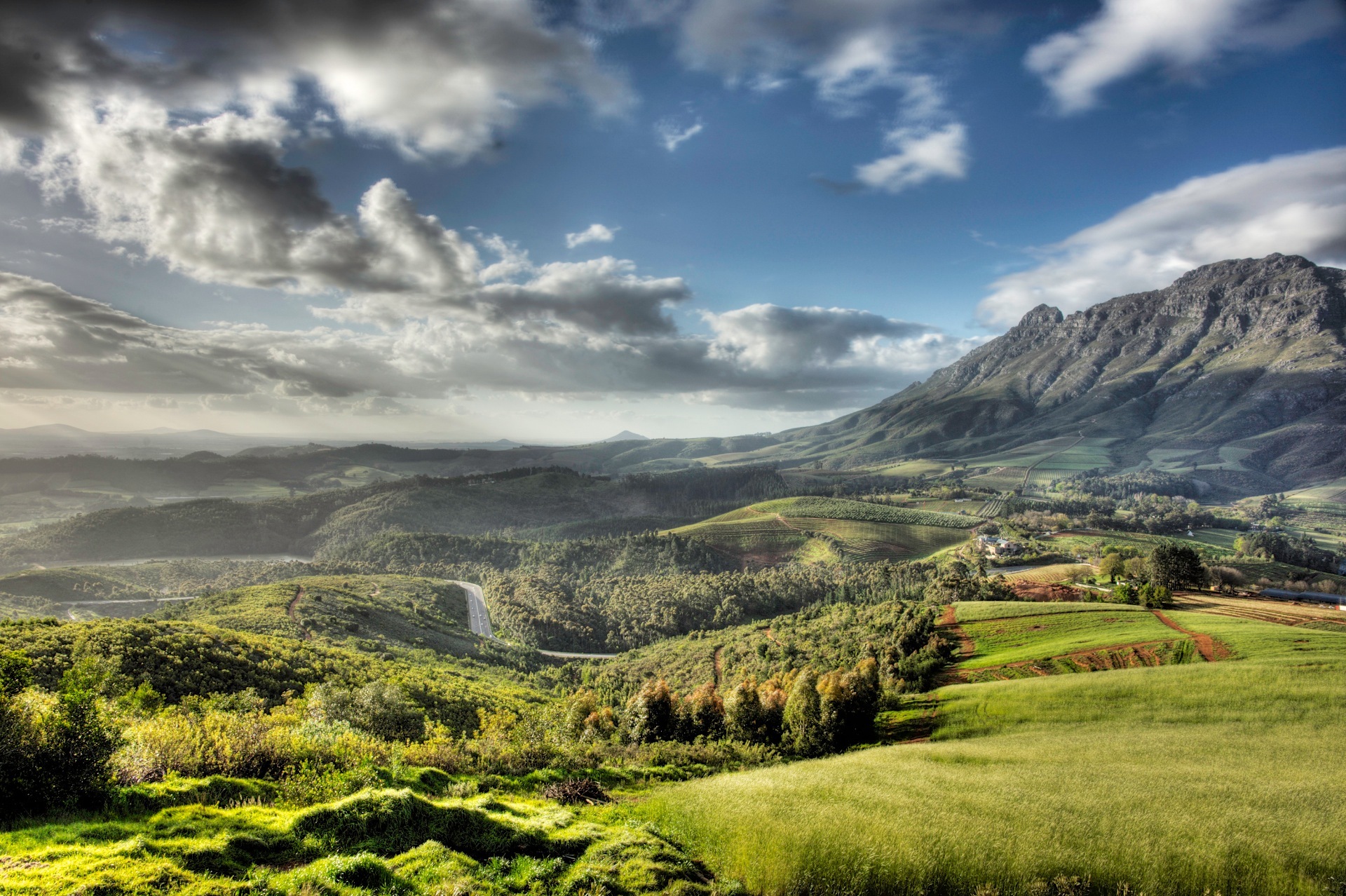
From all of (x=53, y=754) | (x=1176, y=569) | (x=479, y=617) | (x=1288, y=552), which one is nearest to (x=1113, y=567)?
(x=1176, y=569)

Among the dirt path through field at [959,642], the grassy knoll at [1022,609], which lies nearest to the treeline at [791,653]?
the dirt path through field at [959,642]

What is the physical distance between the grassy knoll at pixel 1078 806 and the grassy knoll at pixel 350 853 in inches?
170

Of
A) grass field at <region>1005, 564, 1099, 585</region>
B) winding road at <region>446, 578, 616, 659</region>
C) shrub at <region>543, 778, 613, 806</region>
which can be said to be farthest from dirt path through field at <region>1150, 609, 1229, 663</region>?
winding road at <region>446, 578, 616, 659</region>

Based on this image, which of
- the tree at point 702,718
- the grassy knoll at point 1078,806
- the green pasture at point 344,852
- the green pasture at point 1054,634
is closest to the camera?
the green pasture at point 344,852

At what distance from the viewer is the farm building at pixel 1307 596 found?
3905 inches

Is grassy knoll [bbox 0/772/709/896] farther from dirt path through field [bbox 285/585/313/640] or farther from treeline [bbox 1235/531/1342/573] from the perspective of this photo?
treeline [bbox 1235/531/1342/573]

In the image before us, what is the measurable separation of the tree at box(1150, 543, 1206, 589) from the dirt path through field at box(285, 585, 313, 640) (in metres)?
144

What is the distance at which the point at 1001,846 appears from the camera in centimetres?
1992

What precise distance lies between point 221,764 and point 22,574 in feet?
825

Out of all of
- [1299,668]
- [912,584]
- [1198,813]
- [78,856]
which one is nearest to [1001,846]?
[1198,813]

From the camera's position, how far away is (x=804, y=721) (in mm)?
46406

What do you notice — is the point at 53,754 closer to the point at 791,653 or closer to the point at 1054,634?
the point at 1054,634

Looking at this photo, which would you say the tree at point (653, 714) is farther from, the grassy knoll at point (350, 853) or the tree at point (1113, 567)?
the tree at point (1113, 567)

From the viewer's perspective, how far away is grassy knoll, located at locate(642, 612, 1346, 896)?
18.6 m
